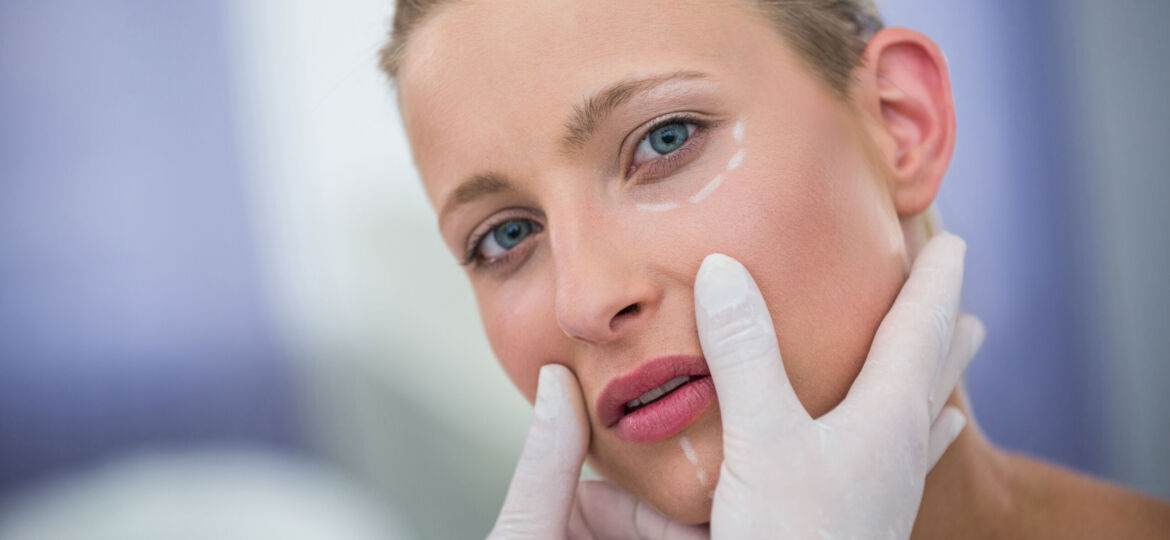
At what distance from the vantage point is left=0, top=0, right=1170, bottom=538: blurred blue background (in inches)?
75.0

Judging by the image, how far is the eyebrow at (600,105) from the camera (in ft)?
3.30

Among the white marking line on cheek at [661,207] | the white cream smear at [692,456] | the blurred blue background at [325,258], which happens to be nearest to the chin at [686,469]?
the white cream smear at [692,456]

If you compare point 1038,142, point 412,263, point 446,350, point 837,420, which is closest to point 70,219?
point 412,263

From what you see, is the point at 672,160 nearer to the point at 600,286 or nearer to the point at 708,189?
the point at 708,189

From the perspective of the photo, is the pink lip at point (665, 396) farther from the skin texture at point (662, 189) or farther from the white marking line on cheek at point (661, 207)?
the white marking line on cheek at point (661, 207)

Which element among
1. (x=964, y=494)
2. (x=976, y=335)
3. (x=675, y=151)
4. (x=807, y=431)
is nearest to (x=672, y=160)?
(x=675, y=151)

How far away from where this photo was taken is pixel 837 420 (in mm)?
966

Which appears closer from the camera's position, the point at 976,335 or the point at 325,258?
the point at 976,335

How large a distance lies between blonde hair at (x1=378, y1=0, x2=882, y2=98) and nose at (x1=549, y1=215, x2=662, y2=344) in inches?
17.0

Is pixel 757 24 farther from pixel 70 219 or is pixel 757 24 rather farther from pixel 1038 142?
pixel 70 219

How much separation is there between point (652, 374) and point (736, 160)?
302mm

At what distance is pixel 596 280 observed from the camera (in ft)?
3.18

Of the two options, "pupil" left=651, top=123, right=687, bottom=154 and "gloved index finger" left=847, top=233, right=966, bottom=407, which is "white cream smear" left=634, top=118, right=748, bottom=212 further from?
"gloved index finger" left=847, top=233, right=966, bottom=407

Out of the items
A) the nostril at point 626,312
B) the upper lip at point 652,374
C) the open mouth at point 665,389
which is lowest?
the open mouth at point 665,389
